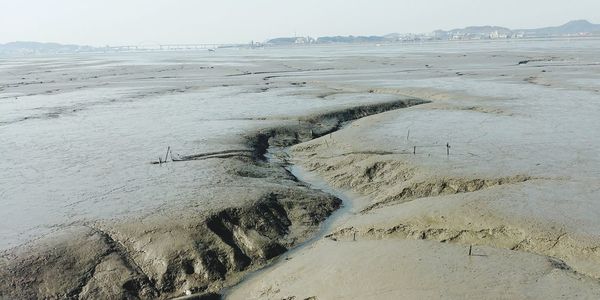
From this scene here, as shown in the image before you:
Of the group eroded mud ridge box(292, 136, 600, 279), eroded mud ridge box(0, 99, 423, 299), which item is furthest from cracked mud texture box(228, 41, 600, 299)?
eroded mud ridge box(0, 99, 423, 299)

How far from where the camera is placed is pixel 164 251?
582cm

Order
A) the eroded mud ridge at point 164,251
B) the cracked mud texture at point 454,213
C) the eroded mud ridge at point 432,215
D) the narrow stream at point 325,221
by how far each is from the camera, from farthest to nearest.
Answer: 1. the narrow stream at point 325,221
2. the eroded mud ridge at point 432,215
3. the eroded mud ridge at point 164,251
4. the cracked mud texture at point 454,213

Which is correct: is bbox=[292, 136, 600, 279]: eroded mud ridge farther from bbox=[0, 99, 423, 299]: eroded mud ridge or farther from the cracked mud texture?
bbox=[0, 99, 423, 299]: eroded mud ridge

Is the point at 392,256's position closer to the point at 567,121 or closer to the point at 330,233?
the point at 330,233

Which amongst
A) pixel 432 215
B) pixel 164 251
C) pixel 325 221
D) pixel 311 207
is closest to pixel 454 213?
pixel 432 215

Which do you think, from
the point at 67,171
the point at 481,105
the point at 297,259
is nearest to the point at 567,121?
the point at 481,105

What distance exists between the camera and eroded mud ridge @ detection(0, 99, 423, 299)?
5.30 meters

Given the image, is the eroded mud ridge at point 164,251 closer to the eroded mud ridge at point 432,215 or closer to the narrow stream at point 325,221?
the narrow stream at point 325,221

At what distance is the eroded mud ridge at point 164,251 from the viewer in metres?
5.30

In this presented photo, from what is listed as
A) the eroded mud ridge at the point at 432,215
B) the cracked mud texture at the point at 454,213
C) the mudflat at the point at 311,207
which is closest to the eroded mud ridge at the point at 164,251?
the mudflat at the point at 311,207

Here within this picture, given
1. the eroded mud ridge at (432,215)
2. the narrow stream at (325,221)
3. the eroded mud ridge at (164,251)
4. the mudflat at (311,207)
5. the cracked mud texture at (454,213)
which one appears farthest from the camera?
the narrow stream at (325,221)

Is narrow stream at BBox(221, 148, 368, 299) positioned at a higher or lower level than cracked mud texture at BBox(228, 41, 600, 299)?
lower

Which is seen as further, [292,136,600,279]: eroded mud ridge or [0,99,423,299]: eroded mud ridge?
[292,136,600,279]: eroded mud ridge

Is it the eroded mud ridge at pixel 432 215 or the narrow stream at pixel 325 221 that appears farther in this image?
the narrow stream at pixel 325 221
